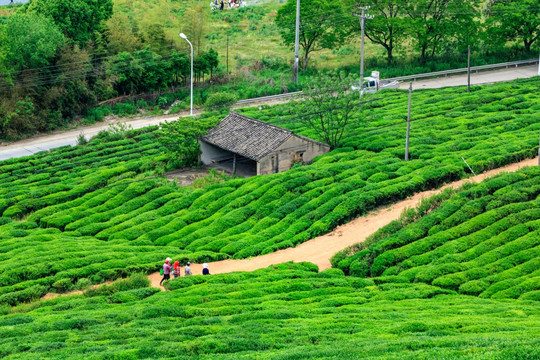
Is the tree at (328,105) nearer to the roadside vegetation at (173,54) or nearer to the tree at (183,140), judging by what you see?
the tree at (183,140)

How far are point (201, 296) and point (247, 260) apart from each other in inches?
276

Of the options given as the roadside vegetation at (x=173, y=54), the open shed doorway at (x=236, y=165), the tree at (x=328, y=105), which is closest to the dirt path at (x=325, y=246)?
the tree at (x=328, y=105)

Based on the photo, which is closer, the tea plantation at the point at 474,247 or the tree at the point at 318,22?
the tea plantation at the point at 474,247

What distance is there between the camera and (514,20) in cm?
7250

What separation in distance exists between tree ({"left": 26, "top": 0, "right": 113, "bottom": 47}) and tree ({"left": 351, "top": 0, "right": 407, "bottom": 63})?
25318 millimetres

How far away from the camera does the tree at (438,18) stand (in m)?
72.9

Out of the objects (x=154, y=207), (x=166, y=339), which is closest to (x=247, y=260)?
(x=154, y=207)

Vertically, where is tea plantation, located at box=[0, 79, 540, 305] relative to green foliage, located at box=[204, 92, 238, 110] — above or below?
below

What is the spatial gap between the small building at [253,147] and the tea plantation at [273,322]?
14543 mm

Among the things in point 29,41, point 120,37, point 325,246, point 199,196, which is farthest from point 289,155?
point 120,37

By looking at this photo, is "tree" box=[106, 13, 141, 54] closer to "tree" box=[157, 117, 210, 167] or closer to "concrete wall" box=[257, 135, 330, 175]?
"tree" box=[157, 117, 210, 167]

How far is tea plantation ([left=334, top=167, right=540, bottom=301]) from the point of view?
33.3 meters

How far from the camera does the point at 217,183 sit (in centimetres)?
4828

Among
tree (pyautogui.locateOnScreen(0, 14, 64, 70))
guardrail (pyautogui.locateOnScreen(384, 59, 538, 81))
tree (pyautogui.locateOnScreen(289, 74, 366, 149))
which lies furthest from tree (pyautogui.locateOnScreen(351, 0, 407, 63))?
tree (pyautogui.locateOnScreen(0, 14, 64, 70))
